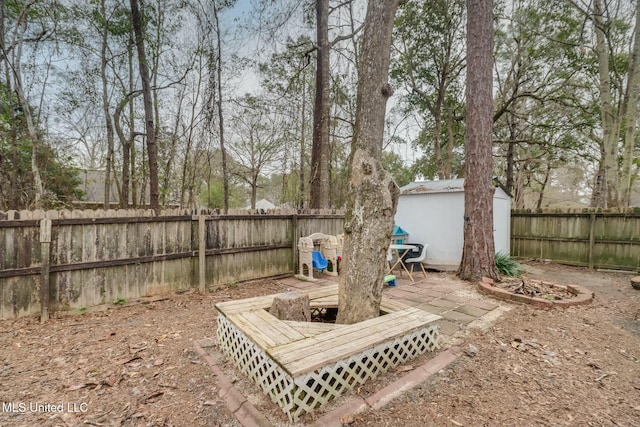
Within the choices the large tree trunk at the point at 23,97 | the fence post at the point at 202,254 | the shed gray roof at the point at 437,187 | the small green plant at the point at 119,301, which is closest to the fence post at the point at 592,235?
the shed gray roof at the point at 437,187

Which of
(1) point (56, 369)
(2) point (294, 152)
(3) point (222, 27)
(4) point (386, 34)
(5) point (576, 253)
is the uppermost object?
(3) point (222, 27)

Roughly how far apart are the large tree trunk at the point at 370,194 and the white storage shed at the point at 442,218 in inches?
161

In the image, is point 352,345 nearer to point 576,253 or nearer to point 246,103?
point 576,253

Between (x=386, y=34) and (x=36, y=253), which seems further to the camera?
(x=36, y=253)

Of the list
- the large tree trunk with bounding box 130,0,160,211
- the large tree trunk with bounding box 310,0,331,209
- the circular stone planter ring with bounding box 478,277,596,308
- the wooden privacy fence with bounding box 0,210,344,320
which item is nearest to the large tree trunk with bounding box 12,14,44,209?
the large tree trunk with bounding box 130,0,160,211

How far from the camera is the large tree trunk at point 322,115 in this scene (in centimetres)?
718

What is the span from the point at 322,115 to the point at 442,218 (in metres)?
4.09

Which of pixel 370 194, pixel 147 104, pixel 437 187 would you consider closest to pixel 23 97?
pixel 147 104

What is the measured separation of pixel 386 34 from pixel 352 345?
9.29ft

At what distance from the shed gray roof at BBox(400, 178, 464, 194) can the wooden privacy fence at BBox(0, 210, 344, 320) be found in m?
3.42

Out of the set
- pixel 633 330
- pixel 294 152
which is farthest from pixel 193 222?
pixel 294 152

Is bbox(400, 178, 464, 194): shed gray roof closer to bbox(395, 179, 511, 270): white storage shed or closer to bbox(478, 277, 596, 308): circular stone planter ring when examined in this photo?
bbox(395, 179, 511, 270): white storage shed

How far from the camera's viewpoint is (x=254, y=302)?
2.84 meters

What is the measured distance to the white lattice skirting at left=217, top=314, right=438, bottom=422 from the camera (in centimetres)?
167
